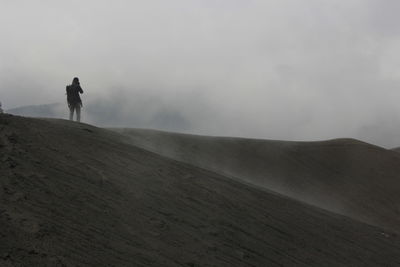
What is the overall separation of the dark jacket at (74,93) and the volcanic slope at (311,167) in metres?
2.83

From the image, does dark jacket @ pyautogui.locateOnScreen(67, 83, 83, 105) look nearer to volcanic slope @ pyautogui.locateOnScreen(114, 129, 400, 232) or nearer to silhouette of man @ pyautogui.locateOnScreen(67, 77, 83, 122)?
silhouette of man @ pyautogui.locateOnScreen(67, 77, 83, 122)

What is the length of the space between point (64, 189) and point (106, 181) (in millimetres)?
1477

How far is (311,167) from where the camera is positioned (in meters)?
29.0

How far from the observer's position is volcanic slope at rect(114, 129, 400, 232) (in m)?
21.8

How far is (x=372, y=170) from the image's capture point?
31.2m

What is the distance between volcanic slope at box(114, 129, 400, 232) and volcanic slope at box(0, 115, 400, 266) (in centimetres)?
557

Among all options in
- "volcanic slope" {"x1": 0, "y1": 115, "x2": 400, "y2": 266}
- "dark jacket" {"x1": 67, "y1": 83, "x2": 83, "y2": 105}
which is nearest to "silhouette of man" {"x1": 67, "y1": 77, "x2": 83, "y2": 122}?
"dark jacket" {"x1": 67, "y1": 83, "x2": 83, "y2": 105}

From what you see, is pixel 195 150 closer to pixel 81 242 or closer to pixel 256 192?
pixel 256 192

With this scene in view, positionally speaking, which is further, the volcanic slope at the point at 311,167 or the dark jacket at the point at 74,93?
the volcanic slope at the point at 311,167

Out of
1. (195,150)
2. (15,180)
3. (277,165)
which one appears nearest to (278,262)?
(15,180)

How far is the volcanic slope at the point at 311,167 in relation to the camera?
21.8m

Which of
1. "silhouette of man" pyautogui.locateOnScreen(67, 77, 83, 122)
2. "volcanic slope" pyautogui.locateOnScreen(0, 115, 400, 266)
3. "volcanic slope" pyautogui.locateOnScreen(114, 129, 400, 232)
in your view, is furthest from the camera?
"volcanic slope" pyautogui.locateOnScreen(114, 129, 400, 232)

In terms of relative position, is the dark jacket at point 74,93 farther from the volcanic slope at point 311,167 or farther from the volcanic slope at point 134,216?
the volcanic slope at point 134,216

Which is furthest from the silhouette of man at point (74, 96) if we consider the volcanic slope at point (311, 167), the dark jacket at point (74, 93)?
the volcanic slope at point (311, 167)
